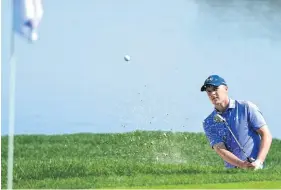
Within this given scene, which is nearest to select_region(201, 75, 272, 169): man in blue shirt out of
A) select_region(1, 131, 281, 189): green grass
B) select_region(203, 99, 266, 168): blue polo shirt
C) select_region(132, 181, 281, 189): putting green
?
select_region(203, 99, 266, 168): blue polo shirt

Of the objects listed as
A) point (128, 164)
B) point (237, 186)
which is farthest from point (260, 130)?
point (128, 164)

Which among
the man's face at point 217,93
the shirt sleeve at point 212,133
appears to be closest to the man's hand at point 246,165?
the shirt sleeve at point 212,133

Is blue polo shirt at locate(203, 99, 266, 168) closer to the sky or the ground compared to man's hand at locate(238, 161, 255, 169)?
closer to the sky

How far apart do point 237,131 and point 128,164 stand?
7.21ft

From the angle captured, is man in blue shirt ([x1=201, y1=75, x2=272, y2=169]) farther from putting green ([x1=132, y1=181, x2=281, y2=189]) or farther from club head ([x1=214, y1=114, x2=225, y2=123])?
putting green ([x1=132, y1=181, x2=281, y2=189])

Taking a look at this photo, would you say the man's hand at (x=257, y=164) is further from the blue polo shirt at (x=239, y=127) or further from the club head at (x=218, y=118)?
the club head at (x=218, y=118)

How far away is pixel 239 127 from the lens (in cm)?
991

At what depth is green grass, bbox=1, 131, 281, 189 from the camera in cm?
913

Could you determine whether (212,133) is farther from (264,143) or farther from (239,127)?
(264,143)

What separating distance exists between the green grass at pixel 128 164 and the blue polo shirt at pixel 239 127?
30 centimetres

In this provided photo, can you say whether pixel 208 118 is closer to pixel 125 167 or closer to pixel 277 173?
pixel 277 173

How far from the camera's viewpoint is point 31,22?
7523mm

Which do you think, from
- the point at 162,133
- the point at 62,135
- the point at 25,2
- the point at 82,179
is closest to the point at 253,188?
the point at 82,179

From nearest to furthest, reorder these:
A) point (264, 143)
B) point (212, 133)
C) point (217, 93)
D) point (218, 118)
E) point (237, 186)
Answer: point (237, 186) → point (217, 93) → point (264, 143) → point (218, 118) → point (212, 133)
